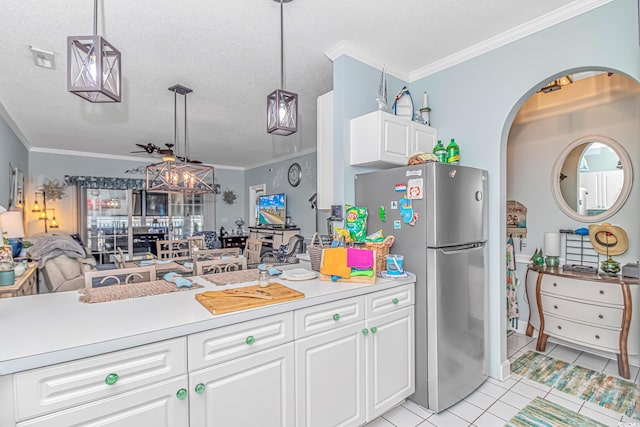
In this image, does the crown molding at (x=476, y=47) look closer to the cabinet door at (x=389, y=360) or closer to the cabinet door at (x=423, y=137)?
the cabinet door at (x=423, y=137)

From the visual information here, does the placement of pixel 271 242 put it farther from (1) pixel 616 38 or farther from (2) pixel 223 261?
(1) pixel 616 38

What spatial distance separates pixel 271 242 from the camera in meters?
6.67

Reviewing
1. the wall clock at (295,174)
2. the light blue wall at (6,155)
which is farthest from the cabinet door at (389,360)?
the wall clock at (295,174)

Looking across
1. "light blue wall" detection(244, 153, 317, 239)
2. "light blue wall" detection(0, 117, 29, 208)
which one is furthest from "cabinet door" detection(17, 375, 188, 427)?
"light blue wall" detection(244, 153, 317, 239)

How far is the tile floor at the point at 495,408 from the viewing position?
1.92 meters

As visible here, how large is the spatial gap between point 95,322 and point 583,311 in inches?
133

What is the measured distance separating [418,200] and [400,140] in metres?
0.61

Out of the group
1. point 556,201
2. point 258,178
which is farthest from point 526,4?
point 258,178

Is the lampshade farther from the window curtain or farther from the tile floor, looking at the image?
the window curtain

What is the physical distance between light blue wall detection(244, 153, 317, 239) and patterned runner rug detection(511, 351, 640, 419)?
4.12 meters

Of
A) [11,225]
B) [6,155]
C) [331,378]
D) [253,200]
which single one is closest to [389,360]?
[331,378]

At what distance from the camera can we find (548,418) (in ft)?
6.42

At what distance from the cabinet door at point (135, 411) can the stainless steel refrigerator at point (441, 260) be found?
1.48 metres

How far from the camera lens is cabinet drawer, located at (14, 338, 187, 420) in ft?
3.04
